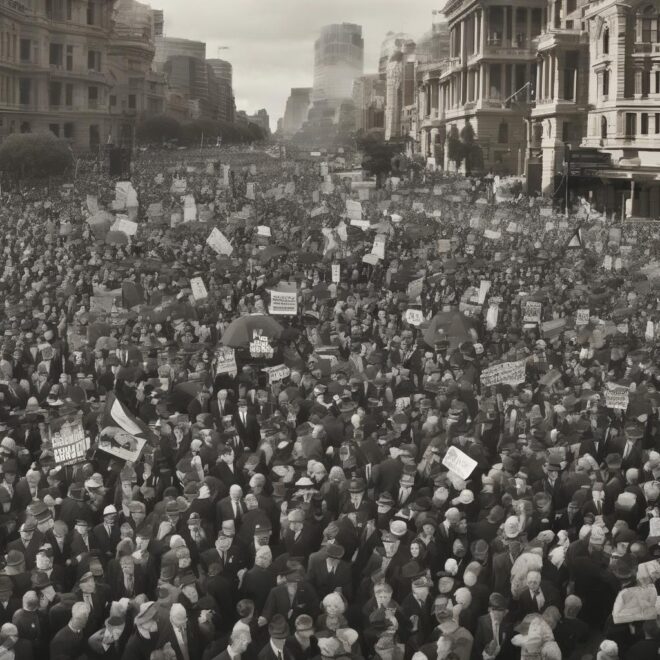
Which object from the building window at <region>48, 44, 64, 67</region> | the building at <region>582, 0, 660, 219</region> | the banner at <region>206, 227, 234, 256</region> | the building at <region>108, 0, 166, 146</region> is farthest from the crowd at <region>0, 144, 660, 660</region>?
the building at <region>108, 0, 166, 146</region>

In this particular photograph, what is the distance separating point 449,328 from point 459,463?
7.13 metres

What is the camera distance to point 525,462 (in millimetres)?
10656

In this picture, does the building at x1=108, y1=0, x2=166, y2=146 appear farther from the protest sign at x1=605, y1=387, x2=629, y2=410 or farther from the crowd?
the protest sign at x1=605, y1=387, x2=629, y2=410

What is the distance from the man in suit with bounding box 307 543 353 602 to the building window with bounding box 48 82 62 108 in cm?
6564

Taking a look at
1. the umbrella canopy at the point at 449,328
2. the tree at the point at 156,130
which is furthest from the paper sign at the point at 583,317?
the tree at the point at 156,130

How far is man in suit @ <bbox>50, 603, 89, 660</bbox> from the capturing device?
748cm

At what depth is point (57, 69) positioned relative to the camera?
69.7 metres

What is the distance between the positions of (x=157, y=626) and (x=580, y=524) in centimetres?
404

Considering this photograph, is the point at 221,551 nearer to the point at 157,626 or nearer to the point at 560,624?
the point at 157,626

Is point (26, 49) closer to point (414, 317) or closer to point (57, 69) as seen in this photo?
point (57, 69)

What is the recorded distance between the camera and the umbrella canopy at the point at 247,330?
1658 centimetres

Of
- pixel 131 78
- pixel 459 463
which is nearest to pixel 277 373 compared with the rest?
pixel 459 463

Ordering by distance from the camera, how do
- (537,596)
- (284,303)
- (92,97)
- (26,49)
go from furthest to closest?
(92,97), (26,49), (284,303), (537,596)

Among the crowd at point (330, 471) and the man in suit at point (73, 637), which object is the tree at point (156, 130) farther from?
the man in suit at point (73, 637)
